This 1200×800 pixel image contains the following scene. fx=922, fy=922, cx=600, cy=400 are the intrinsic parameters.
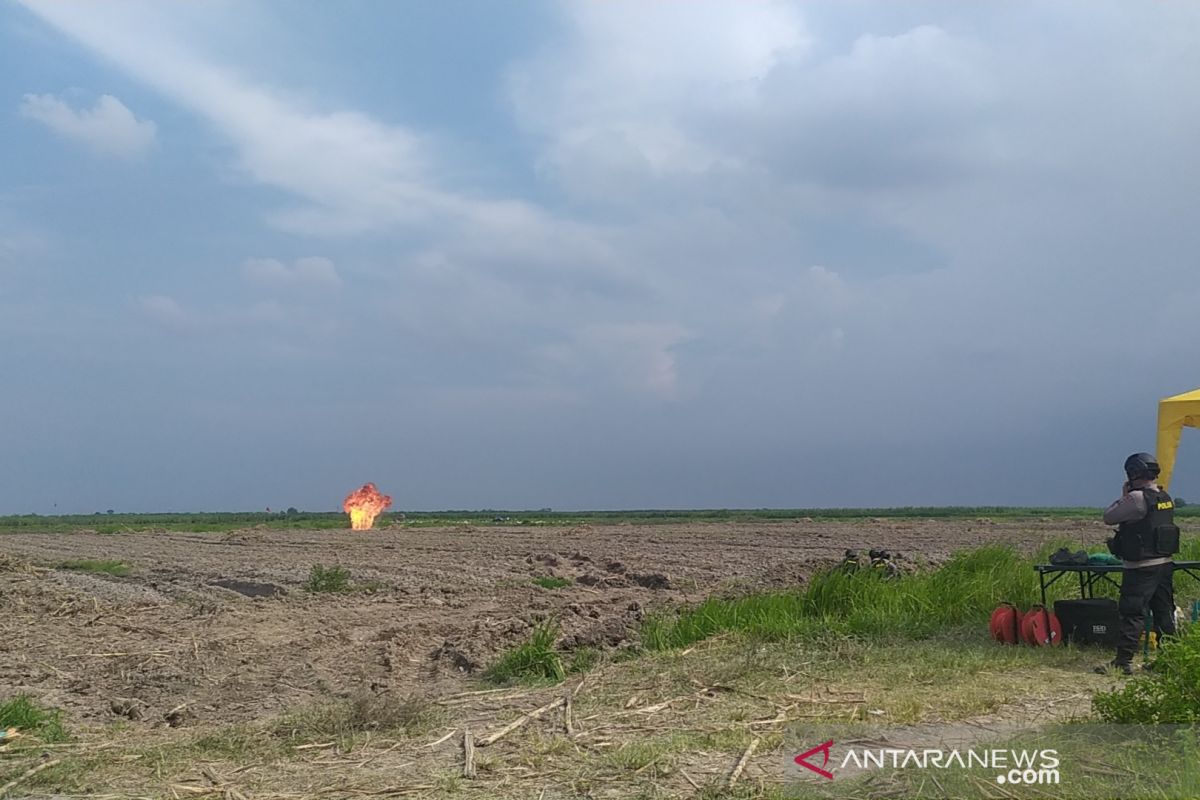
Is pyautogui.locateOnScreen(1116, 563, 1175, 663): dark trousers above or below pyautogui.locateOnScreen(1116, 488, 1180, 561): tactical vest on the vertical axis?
below

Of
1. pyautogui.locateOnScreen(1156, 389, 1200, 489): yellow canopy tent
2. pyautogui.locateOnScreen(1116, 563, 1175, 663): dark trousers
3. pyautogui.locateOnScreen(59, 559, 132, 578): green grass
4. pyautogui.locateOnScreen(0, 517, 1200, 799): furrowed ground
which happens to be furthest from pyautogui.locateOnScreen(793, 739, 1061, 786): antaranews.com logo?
pyautogui.locateOnScreen(59, 559, 132, 578): green grass

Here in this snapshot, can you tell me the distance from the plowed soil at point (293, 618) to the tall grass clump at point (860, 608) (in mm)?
873

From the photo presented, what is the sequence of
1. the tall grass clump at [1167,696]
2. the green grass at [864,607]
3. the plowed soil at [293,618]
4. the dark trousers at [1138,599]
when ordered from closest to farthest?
the tall grass clump at [1167,696] → the dark trousers at [1138,599] → the plowed soil at [293,618] → the green grass at [864,607]

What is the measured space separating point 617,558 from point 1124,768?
18694mm

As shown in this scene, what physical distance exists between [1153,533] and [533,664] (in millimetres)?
5587

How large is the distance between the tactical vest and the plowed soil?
4955 mm

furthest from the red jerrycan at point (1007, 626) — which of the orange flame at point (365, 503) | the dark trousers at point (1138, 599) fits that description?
the orange flame at point (365, 503)

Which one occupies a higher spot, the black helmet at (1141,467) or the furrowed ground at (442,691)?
the black helmet at (1141,467)

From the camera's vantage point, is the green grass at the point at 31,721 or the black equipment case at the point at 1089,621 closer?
the green grass at the point at 31,721

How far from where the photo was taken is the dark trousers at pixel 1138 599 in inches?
298

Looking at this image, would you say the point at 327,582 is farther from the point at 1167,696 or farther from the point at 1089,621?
the point at 1167,696

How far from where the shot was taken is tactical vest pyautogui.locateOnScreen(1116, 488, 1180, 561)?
7.77 m

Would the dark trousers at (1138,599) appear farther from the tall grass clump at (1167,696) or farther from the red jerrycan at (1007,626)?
the tall grass clump at (1167,696)

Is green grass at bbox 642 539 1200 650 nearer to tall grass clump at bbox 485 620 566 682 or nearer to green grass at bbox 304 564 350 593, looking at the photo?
tall grass clump at bbox 485 620 566 682
